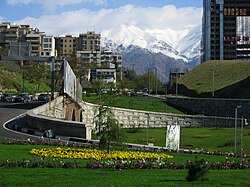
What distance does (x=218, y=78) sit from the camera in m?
101

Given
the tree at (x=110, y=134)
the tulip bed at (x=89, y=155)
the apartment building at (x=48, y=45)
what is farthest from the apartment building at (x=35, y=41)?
the tulip bed at (x=89, y=155)

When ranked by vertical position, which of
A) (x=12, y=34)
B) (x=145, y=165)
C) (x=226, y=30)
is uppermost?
(x=226, y=30)

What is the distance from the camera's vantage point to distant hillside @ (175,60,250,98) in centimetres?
8533

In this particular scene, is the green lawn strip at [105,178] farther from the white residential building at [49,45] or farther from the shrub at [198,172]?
the white residential building at [49,45]

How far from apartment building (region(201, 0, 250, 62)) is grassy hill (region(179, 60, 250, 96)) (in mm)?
53240

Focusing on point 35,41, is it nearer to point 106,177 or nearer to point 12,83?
point 12,83

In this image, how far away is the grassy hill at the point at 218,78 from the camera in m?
90.3

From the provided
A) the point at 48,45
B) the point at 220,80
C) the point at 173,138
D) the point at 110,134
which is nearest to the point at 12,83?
the point at 220,80

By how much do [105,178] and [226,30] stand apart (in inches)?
6619

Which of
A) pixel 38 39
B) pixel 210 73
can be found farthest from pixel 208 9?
pixel 210 73

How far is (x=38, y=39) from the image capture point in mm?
185125

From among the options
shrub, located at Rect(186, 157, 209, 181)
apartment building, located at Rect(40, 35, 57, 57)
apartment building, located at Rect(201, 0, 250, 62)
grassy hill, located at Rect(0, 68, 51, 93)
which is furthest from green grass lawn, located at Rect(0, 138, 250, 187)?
apartment building, located at Rect(40, 35, 57, 57)

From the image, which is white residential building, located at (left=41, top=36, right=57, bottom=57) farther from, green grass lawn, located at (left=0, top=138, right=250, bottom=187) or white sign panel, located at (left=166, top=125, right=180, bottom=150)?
green grass lawn, located at (left=0, top=138, right=250, bottom=187)

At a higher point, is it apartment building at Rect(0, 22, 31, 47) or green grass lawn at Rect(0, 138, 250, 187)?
apartment building at Rect(0, 22, 31, 47)
